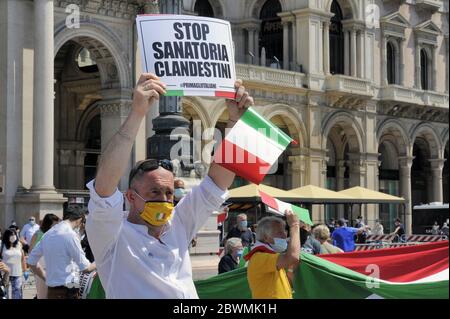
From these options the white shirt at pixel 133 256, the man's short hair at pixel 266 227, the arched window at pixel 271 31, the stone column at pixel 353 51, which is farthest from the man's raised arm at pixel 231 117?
the stone column at pixel 353 51

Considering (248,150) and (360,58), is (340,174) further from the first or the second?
(248,150)

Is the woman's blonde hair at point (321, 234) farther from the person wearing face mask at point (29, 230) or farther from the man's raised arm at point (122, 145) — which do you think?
the person wearing face mask at point (29, 230)

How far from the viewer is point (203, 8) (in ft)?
134

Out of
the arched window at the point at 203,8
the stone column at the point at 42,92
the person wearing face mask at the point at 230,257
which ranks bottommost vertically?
the person wearing face mask at the point at 230,257

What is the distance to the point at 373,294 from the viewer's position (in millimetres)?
8414

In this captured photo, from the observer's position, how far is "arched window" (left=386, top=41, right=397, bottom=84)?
47031mm

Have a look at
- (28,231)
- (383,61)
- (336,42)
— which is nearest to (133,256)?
(28,231)

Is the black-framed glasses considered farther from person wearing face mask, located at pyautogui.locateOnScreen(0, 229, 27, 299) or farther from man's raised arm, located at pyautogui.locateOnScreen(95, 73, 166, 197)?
person wearing face mask, located at pyautogui.locateOnScreen(0, 229, 27, 299)

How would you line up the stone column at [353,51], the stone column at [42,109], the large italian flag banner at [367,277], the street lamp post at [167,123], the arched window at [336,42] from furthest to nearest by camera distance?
1. the stone column at [353,51]
2. the arched window at [336,42]
3. the stone column at [42,109]
4. the street lamp post at [167,123]
5. the large italian flag banner at [367,277]

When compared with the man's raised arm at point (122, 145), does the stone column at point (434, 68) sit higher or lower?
higher

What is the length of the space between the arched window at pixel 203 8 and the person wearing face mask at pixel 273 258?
3316 cm

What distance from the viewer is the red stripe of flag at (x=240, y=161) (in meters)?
4.99

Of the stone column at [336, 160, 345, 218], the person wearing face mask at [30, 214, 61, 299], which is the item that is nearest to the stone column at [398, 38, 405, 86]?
the stone column at [336, 160, 345, 218]

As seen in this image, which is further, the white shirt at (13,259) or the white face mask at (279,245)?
the white shirt at (13,259)
